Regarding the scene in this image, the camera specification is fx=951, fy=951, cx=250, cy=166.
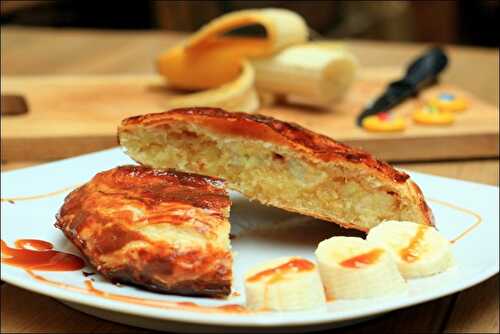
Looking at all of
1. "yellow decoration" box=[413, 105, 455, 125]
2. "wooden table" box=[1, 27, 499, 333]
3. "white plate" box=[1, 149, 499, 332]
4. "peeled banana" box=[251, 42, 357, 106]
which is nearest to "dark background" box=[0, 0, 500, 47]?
"wooden table" box=[1, 27, 499, 333]

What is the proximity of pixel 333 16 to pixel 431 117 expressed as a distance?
56.8 inches

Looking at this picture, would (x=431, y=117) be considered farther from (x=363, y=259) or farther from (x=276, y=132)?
(x=363, y=259)

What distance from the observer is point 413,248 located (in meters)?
0.71

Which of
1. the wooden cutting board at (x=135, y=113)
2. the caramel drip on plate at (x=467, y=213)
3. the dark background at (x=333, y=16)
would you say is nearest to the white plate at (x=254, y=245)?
the caramel drip on plate at (x=467, y=213)

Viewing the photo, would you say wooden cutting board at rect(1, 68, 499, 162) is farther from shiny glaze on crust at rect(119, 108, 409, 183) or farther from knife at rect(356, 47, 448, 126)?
shiny glaze on crust at rect(119, 108, 409, 183)

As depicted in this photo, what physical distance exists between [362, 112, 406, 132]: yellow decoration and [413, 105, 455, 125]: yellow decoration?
3 cm

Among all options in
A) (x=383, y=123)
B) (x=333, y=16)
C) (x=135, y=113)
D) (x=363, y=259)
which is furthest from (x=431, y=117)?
(x=333, y=16)

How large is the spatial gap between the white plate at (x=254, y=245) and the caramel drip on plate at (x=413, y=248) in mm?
18

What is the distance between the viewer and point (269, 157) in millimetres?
803

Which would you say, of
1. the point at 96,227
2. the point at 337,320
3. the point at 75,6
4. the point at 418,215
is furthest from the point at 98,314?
the point at 75,6

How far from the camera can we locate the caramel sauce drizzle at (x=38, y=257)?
0.68 m

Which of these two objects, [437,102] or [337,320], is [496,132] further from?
[337,320]

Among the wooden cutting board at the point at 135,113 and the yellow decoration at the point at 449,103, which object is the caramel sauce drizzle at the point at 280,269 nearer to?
the wooden cutting board at the point at 135,113

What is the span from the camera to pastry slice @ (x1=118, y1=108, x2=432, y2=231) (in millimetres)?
789
